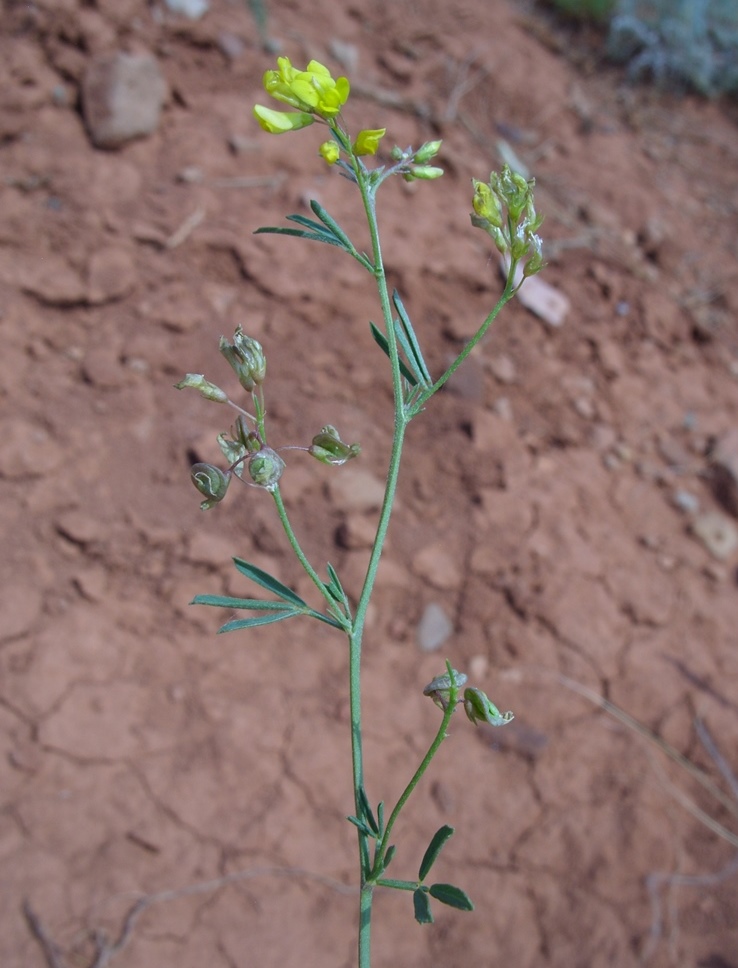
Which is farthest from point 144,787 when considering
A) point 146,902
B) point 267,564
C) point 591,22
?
Answer: point 591,22

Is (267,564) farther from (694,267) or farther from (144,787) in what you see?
(694,267)

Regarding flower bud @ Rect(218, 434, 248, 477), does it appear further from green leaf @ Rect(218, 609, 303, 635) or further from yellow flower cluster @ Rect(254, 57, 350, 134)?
yellow flower cluster @ Rect(254, 57, 350, 134)

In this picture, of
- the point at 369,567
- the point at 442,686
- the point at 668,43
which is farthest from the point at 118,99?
the point at 668,43

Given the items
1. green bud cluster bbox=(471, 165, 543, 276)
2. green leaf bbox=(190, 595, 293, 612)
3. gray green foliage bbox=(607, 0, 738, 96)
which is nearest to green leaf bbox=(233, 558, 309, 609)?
green leaf bbox=(190, 595, 293, 612)

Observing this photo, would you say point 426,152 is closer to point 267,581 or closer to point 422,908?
point 267,581

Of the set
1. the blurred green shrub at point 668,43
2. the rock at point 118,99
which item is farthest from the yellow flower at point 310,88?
the blurred green shrub at point 668,43

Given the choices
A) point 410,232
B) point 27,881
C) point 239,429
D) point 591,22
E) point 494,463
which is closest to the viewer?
point 239,429
